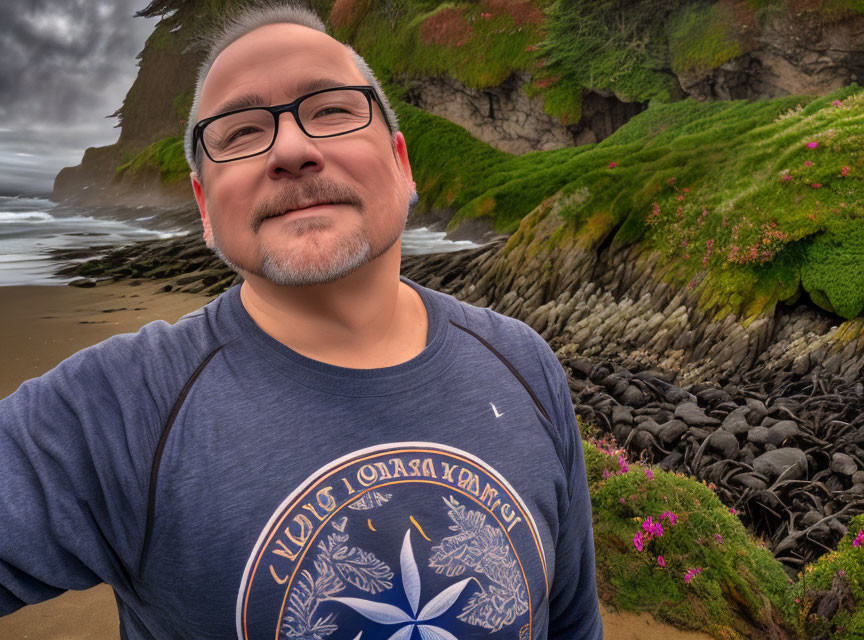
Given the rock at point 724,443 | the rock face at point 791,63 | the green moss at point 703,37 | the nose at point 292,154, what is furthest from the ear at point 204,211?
the green moss at point 703,37

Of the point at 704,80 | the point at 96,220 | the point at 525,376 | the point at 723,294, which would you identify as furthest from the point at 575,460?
the point at 96,220

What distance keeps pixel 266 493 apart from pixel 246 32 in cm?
117

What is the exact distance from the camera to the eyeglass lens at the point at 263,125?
138 cm

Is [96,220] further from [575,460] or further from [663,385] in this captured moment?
[575,460]

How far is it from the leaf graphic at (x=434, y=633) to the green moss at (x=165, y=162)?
27752 millimetres

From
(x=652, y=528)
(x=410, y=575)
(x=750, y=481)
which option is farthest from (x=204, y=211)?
(x=750, y=481)

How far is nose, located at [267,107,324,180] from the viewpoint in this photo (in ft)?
4.31

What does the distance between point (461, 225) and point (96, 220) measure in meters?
19.4

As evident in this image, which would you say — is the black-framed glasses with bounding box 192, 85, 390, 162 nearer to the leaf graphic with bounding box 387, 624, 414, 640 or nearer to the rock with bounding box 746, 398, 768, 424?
the leaf graphic with bounding box 387, 624, 414, 640

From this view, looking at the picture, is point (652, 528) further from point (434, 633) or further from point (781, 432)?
point (781, 432)

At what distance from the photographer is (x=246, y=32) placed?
150 centimetres

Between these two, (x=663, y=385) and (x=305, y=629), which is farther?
(x=663, y=385)

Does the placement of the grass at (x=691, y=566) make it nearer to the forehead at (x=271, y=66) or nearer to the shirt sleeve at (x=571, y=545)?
the shirt sleeve at (x=571, y=545)

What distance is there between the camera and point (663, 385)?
8.66 meters
